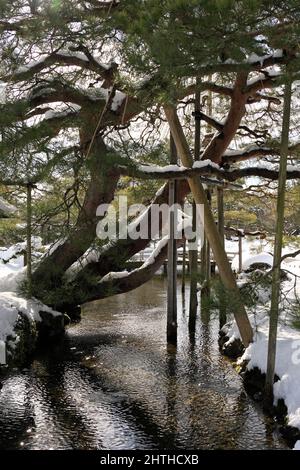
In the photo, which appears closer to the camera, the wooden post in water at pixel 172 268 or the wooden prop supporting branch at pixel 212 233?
the wooden prop supporting branch at pixel 212 233

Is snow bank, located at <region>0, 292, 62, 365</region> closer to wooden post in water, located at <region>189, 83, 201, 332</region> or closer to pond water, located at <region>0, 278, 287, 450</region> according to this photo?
pond water, located at <region>0, 278, 287, 450</region>

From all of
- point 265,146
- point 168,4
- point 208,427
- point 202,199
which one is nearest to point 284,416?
point 208,427

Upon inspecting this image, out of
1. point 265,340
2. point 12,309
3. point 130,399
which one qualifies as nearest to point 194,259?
point 265,340

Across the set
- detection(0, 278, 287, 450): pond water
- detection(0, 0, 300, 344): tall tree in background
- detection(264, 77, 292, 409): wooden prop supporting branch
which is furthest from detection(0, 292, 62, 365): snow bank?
detection(264, 77, 292, 409): wooden prop supporting branch

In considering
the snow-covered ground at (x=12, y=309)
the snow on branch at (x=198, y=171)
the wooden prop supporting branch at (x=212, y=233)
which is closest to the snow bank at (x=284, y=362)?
the wooden prop supporting branch at (x=212, y=233)

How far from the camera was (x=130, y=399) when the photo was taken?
5.92 metres

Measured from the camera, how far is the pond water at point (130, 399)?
4770mm

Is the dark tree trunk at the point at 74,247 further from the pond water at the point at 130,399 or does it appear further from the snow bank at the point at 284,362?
the snow bank at the point at 284,362

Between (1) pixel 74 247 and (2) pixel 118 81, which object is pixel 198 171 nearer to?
(2) pixel 118 81

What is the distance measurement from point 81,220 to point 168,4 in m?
5.15

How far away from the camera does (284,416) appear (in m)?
5.11

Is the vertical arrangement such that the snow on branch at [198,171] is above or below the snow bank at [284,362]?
above

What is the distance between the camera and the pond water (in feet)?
15.6
